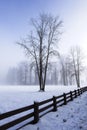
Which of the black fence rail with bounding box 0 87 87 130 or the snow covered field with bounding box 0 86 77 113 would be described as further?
the snow covered field with bounding box 0 86 77 113

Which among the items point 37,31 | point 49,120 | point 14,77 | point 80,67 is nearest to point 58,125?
point 49,120

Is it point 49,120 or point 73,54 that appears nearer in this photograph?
point 49,120

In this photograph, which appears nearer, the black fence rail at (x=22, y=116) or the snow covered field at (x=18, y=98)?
the black fence rail at (x=22, y=116)

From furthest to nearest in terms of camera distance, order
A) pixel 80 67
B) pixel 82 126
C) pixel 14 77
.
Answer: pixel 14 77
pixel 80 67
pixel 82 126

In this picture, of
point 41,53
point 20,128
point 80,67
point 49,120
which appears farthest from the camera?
point 80,67

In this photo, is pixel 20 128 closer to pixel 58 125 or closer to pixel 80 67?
pixel 58 125

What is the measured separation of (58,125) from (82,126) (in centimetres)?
117

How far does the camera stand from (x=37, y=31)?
30.3 m

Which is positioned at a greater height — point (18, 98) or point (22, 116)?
point (18, 98)

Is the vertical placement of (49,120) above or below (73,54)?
below

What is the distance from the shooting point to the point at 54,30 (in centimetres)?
3081

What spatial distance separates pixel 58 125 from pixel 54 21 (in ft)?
85.1

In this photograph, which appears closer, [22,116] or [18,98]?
[22,116]

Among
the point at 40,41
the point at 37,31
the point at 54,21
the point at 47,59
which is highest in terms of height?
the point at 54,21
